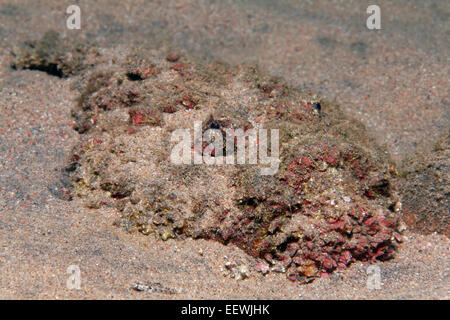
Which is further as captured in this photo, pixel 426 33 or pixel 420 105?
pixel 426 33

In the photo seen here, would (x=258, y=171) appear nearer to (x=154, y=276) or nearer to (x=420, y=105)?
(x=154, y=276)

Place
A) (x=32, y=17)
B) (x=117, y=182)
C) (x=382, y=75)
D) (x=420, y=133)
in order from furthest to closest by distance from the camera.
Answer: (x=32, y=17) < (x=382, y=75) < (x=420, y=133) < (x=117, y=182)

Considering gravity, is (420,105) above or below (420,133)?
above

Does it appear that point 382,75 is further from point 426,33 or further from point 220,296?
point 220,296

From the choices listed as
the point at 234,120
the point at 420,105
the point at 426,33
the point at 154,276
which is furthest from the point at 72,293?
the point at 426,33

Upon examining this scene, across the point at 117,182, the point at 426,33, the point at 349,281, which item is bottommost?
the point at 349,281

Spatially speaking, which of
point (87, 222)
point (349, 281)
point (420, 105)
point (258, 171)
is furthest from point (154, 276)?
point (420, 105)

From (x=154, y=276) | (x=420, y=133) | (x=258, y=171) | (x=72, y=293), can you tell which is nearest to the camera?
(x=72, y=293)
